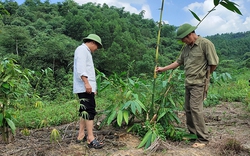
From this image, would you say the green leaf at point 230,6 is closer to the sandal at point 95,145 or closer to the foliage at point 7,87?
the sandal at point 95,145

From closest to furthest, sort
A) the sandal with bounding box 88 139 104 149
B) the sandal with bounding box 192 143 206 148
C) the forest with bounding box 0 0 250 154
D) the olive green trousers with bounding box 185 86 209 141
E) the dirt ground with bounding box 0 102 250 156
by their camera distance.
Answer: the dirt ground with bounding box 0 102 250 156, the sandal with bounding box 88 139 104 149, the sandal with bounding box 192 143 206 148, the olive green trousers with bounding box 185 86 209 141, the forest with bounding box 0 0 250 154

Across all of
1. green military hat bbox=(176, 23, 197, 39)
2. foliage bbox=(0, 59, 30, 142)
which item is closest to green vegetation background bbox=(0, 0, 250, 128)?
foliage bbox=(0, 59, 30, 142)

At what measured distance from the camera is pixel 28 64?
26312 millimetres

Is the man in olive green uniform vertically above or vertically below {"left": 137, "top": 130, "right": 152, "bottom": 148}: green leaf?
above

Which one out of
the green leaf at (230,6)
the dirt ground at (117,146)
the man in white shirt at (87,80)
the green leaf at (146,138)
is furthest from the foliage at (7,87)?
the green leaf at (230,6)

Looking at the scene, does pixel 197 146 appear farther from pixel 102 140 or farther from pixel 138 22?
pixel 138 22

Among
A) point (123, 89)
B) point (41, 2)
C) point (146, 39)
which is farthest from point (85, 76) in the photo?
point (41, 2)

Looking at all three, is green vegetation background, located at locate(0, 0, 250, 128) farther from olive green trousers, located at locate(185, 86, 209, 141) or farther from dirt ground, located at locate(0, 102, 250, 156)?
olive green trousers, located at locate(185, 86, 209, 141)

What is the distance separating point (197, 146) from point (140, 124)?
2.52 feet

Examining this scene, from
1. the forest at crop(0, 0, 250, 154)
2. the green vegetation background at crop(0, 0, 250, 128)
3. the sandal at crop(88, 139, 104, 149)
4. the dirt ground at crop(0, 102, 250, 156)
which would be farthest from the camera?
the green vegetation background at crop(0, 0, 250, 128)

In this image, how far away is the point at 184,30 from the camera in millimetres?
2908

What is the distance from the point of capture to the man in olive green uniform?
9.47 feet

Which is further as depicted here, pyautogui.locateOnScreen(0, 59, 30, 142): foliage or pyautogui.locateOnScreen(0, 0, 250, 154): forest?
pyautogui.locateOnScreen(0, 0, 250, 154): forest

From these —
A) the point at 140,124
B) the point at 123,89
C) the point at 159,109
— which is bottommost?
the point at 140,124
